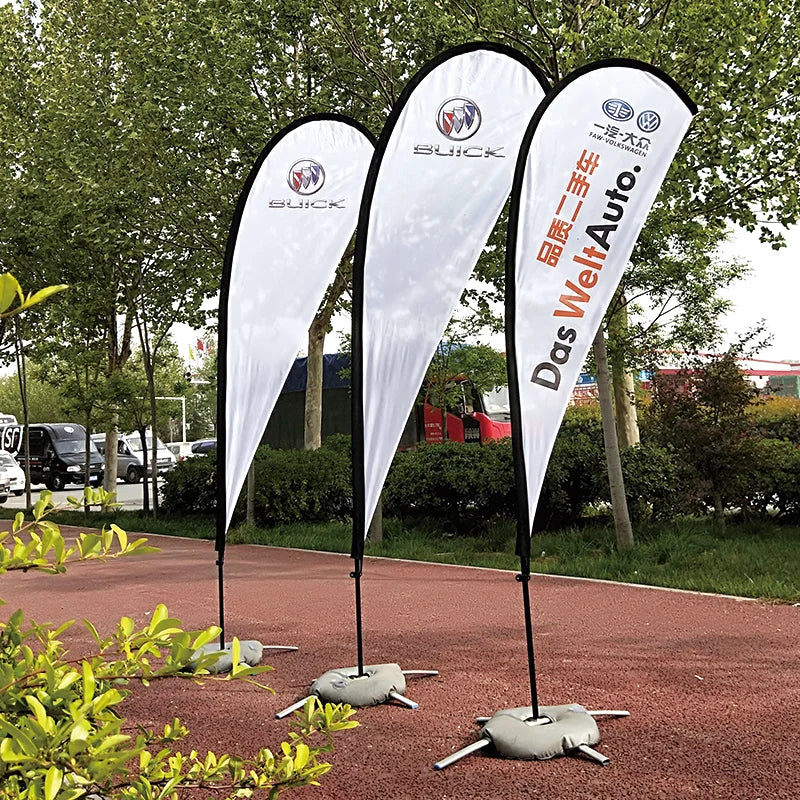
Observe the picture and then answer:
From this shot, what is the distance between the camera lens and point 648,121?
520 centimetres

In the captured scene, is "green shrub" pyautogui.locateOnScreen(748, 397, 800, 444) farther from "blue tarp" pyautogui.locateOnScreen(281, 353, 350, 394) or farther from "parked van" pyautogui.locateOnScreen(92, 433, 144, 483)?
"parked van" pyautogui.locateOnScreen(92, 433, 144, 483)

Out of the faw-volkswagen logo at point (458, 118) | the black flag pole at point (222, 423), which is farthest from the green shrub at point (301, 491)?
the faw-volkswagen logo at point (458, 118)

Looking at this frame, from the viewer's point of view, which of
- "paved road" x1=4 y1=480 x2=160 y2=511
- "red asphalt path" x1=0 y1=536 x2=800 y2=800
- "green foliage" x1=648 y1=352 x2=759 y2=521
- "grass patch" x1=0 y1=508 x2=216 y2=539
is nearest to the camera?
"red asphalt path" x1=0 y1=536 x2=800 y2=800

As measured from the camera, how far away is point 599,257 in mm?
4973

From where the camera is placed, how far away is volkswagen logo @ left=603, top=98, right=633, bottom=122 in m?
5.12

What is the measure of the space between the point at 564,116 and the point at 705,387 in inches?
268

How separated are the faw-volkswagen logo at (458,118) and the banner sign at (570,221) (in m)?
0.80

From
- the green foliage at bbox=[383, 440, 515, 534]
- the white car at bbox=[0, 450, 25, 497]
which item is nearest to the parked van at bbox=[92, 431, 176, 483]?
the white car at bbox=[0, 450, 25, 497]

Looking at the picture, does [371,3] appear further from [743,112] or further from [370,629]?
[370,629]

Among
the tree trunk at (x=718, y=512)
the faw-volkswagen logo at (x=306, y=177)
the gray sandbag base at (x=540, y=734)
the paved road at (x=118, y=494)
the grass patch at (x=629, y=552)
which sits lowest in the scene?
the paved road at (x=118, y=494)

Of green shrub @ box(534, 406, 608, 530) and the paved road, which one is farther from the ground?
green shrub @ box(534, 406, 608, 530)

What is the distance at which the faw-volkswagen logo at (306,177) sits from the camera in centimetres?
686

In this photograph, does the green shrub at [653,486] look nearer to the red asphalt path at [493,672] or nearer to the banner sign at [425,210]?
the red asphalt path at [493,672]

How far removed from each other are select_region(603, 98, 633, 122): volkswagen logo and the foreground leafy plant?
3.77 meters
